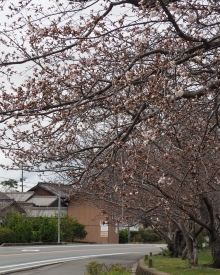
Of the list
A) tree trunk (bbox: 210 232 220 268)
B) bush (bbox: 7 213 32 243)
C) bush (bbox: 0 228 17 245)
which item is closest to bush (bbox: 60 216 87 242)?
bush (bbox: 7 213 32 243)

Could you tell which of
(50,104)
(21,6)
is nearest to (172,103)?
(50,104)

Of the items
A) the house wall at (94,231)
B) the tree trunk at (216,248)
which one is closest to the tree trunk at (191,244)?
the tree trunk at (216,248)

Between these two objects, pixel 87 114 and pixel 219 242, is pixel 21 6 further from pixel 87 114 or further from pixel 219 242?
pixel 219 242

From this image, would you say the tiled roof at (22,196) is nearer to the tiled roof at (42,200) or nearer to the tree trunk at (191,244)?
the tiled roof at (42,200)

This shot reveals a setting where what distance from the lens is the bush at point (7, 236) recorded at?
3638 centimetres

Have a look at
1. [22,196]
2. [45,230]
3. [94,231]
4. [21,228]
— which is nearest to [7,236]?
[21,228]

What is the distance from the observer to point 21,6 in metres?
7.22

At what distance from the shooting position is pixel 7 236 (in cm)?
3684

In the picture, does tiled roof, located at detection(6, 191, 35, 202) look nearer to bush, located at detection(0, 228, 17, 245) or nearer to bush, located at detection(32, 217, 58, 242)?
bush, located at detection(32, 217, 58, 242)

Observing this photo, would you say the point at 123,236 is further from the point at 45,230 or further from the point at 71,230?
the point at 45,230

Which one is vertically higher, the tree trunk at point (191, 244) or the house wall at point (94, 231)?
the house wall at point (94, 231)

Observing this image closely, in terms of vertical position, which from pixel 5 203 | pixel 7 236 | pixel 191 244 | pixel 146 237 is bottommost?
pixel 191 244

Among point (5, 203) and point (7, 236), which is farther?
point (5, 203)

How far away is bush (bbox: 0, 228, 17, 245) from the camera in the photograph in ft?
119
